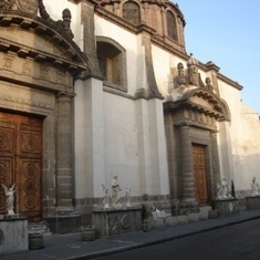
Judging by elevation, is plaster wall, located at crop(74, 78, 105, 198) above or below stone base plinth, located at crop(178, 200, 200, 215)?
above

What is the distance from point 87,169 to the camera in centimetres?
1352

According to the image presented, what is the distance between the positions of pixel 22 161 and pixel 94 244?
4112mm

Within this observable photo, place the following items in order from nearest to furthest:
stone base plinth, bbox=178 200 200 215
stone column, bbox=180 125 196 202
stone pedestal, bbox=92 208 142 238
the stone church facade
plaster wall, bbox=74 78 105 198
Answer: stone pedestal, bbox=92 208 142 238 → the stone church facade → plaster wall, bbox=74 78 105 198 → stone base plinth, bbox=178 200 200 215 → stone column, bbox=180 125 196 202

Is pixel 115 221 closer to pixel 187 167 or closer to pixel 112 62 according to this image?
pixel 187 167

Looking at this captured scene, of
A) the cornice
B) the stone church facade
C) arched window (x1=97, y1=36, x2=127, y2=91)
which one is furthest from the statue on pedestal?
the cornice

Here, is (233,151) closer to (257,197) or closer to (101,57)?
(257,197)

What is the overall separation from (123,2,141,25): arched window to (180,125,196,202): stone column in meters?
9.38

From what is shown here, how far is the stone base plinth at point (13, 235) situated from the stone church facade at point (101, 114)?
104 inches

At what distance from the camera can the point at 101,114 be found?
46.5 feet

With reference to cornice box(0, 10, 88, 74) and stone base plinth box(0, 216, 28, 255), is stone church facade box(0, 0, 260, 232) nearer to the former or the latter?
cornice box(0, 10, 88, 74)

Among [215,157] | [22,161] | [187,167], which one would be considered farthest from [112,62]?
[215,157]

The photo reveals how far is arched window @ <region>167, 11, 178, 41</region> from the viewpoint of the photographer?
25.6m

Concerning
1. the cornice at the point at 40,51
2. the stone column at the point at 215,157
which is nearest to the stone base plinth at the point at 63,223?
the cornice at the point at 40,51

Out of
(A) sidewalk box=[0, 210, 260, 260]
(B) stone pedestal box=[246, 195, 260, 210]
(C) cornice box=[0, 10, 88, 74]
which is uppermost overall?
(C) cornice box=[0, 10, 88, 74]
